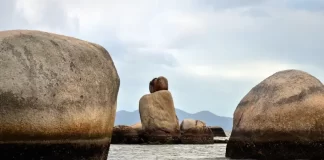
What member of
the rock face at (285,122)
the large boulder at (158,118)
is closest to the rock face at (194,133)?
the large boulder at (158,118)

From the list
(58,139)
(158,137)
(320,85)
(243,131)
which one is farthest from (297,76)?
(158,137)

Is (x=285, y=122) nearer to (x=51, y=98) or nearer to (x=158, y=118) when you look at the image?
(x=51, y=98)

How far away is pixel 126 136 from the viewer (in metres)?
30.0

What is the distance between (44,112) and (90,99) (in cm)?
87

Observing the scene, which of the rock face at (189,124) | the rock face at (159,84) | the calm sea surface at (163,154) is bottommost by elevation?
the calm sea surface at (163,154)

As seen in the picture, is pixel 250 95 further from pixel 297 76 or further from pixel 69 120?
pixel 69 120

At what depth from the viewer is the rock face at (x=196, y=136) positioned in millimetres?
29875

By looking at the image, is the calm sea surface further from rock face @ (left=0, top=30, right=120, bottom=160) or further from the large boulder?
the large boulder

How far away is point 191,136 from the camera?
30328mm

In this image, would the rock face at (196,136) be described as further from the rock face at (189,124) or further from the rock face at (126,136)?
the rock face at (126,136)

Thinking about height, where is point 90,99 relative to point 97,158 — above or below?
above

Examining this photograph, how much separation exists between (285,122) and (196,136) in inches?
711

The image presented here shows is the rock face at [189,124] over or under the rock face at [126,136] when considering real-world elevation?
over

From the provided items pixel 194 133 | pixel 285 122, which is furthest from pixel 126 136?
pixel 285 122
